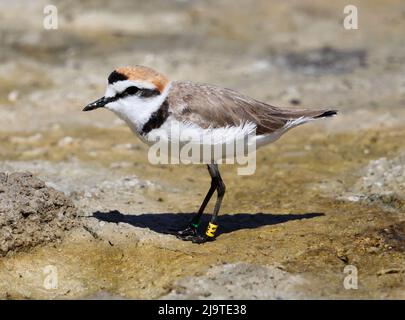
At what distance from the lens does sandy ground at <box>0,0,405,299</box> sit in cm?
688

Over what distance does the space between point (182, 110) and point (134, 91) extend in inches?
19.3

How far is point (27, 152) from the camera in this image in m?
10.6

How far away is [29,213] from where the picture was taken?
7.37m

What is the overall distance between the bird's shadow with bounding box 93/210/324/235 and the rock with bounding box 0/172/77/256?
18.8 inches

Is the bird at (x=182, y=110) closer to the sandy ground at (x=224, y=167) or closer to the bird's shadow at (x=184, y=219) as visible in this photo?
the bird's shadow at (x=184, y=219)

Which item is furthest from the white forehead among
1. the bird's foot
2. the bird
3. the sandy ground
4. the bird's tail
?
the bird's tail

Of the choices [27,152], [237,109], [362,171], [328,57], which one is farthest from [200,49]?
[237,109]

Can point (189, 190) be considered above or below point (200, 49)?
below

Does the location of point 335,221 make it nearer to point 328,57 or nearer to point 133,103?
point 133,103

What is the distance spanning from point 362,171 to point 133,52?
23.2 feet

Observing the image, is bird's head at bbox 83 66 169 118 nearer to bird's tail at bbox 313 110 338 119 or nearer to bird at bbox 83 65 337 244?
bird at bbox 83 65 337 244

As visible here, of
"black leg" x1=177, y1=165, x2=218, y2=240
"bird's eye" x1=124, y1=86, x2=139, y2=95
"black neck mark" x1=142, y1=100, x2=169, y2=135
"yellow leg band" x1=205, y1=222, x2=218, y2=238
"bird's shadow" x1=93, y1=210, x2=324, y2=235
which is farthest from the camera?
"bird's shadow" x1=93, y1=210, x2=324, y2=235

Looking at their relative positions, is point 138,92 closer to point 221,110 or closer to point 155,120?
point 155,120

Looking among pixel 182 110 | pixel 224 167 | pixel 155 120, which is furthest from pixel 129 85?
pixel 224 167
